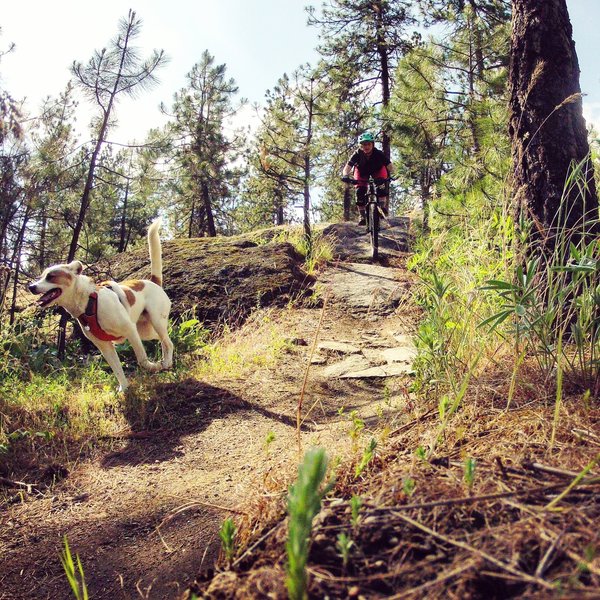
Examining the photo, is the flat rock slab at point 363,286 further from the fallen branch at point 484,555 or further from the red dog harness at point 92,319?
the fallen branch at point 484,555

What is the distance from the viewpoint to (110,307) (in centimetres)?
528

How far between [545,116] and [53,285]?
431cm

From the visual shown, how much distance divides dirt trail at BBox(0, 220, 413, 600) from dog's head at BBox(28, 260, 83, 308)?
1.29m

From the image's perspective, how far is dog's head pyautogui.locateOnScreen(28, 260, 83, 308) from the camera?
4.94 meters

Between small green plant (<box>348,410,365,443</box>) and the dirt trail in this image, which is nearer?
small green plant (<box>348,410,365,443</box>)

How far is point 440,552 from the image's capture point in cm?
127

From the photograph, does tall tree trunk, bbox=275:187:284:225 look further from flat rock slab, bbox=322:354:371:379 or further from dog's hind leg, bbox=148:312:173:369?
flat rock slab, bbox=322:354:371:379

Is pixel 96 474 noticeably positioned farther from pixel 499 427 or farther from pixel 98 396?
pixel 499 427

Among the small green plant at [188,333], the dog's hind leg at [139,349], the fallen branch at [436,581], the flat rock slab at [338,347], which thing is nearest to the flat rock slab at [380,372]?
the flat rock slab at [338,347]

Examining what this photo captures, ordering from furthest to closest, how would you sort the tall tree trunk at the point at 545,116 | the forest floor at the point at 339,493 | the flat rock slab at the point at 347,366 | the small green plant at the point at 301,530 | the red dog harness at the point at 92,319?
the flat rock slab at the point at 347,366 → the red dog harness at the point at 92,319 → the tall tree trunk at the point at 545,116 → the forest floor at the point at 339,493 → the small green plant at the point at 301,530

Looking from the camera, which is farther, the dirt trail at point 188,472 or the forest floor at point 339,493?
the dirt trail at point 188,472

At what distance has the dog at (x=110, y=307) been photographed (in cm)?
503

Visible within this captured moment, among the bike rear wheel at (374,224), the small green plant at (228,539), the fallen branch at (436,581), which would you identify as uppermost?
the bike rear wheel at (374,224)

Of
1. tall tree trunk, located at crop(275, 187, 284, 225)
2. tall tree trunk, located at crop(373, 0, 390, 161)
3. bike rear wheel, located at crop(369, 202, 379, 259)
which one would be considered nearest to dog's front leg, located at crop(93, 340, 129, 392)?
bike rear wheel, located at crop(369, 202, 379, 259)
